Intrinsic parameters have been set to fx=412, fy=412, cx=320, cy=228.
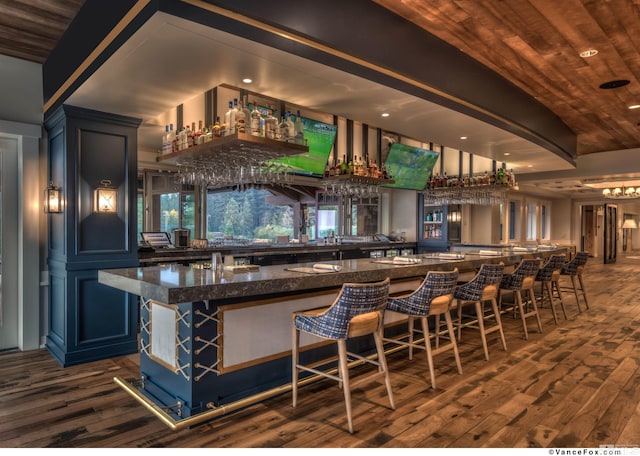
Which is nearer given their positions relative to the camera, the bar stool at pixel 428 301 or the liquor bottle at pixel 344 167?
the bar stool at pixel 428 301

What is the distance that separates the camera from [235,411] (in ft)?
9.73

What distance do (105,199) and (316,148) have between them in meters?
2.71

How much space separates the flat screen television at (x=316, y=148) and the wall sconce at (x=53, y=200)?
8.75 ft

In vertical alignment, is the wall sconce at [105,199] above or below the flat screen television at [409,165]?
below

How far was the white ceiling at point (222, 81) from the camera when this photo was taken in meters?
2.72

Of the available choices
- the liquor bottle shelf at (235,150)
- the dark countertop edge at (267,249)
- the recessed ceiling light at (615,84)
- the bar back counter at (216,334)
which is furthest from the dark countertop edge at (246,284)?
the recessed ceiling light at (615,84)

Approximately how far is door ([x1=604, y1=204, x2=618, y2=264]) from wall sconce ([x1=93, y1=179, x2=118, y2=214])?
1791 centimetres

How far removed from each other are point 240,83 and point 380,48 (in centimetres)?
122

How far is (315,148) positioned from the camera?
18.6 ft

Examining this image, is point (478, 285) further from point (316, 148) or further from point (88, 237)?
point (88, 237)

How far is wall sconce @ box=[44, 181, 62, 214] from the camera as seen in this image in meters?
4.20

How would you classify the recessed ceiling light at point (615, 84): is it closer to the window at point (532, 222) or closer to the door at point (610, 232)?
the window at point (532, 222)

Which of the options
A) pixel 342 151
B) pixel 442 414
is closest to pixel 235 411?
pixel 442 414

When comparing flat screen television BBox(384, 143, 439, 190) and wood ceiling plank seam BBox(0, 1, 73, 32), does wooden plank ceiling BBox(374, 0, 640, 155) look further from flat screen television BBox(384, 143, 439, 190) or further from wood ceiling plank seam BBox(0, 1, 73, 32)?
wood ceiling plank seam BBox(0, 1, 73, 32)
